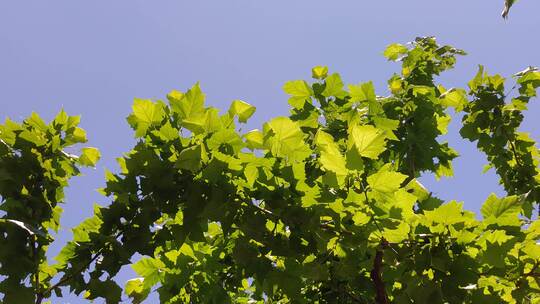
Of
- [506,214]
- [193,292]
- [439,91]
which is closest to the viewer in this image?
[506,214]

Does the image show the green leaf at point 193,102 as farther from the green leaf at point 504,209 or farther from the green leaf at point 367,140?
the green leaf at point 504,209

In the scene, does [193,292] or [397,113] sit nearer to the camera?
[193,292]

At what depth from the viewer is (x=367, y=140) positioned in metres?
2.10

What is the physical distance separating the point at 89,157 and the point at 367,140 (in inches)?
75.2

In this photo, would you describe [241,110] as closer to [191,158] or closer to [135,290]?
[191,158]

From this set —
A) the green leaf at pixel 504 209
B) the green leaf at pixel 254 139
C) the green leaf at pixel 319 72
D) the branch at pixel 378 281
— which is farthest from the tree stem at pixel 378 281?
the green leaf at pixel 319 72

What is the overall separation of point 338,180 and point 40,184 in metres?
1.79

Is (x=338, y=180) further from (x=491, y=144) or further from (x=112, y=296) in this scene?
(x=491, y=144)

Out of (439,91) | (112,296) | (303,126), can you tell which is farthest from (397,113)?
(112,296)

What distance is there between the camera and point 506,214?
2.15m

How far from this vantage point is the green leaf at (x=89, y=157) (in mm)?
3160

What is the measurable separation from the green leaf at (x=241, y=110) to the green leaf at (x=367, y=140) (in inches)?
24.2

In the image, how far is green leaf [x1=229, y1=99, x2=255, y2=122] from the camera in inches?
97.0

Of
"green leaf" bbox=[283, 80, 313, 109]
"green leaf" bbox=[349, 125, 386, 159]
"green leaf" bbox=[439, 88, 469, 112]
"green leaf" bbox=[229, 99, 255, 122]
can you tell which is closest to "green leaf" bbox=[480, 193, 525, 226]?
"green leaf" bbox=[349, 125, 386, 159]
